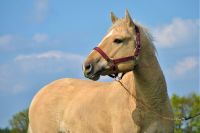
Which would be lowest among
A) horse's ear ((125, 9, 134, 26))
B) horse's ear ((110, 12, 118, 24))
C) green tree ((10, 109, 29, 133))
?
horse's ear ((125, 9, 134, 26))

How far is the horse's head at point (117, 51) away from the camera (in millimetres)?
Answer: 8367

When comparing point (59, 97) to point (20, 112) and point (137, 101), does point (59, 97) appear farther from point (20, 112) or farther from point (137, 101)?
point (20, 112)

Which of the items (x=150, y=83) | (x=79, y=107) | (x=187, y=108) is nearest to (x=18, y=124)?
(x=187, y=108)

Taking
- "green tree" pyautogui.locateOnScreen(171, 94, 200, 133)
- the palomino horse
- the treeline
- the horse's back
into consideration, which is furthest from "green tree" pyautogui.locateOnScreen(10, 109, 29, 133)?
the palomino horse

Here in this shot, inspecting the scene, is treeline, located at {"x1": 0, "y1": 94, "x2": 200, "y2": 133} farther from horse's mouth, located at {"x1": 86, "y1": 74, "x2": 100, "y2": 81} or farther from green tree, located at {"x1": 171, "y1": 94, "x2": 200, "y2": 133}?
horse's mouth, located at {"x1": 86, "y1": 74, "x2": 100, "y2": 81}

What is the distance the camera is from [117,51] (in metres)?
8.51

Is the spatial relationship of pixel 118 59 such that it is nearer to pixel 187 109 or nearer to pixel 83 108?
pixel 83 108

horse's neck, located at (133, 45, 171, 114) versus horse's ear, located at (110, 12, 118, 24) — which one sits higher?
horse's ear, located at (110, 12, 118, 24)

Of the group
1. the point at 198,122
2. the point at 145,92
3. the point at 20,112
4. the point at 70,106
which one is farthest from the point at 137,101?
the point at 20,112

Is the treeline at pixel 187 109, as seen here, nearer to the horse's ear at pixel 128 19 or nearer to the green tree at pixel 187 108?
the green tree at pixel 187 108

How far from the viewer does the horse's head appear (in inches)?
329

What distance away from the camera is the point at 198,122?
55.6 metres

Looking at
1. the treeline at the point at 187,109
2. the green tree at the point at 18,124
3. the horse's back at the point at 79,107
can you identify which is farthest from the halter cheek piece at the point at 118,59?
the green tree at the point at 18,124

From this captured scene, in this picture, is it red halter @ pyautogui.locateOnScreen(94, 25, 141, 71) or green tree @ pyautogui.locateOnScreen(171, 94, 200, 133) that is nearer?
red halter @ pyautogui.locateOnScreen(94, 25, 141, 71)
